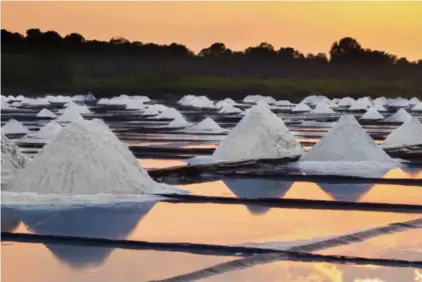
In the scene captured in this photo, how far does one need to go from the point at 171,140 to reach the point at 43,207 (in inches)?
233

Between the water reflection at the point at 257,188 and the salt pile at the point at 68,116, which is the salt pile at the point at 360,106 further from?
the water reflection at the point at 257,188

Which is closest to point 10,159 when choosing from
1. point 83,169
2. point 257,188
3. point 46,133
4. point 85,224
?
point 83,169

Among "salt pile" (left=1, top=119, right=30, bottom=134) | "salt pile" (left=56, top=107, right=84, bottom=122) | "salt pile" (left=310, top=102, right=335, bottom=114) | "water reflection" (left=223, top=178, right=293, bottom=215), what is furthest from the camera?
"salt pile" (left=310, top=102, right=335, bottom=114)

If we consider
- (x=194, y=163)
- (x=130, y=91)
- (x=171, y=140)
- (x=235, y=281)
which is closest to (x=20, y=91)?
(x=130, y=91)

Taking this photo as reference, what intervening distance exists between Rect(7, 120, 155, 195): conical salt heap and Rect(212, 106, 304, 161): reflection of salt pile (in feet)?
6.80

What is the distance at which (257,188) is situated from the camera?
5801mm

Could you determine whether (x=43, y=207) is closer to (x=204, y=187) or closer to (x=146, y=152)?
(x=204, y=187)

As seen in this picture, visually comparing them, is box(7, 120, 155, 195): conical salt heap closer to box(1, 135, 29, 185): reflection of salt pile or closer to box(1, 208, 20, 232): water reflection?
box(1, 208, 20, 232): water reflection

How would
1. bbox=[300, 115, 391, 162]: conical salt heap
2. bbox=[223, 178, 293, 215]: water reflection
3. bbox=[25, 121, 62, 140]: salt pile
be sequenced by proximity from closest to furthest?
bbox=[223, 178, 293, 215]: water reflection → bbox=[300, 115, 391, 162]: conical salt heap → bbox=[25, 121, 62, 140]: salt pile

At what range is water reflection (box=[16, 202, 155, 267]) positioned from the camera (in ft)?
11.7

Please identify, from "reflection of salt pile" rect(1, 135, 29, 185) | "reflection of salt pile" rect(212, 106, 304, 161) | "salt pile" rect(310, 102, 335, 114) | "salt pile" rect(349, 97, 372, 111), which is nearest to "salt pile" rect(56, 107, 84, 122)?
"salt pile" rect(310, 102, 335, 114)

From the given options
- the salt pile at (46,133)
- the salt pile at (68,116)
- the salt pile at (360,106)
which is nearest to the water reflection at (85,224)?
the salt pile at (46,133)

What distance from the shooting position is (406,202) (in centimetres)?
528

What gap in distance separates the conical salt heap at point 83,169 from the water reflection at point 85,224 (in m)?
0.35
